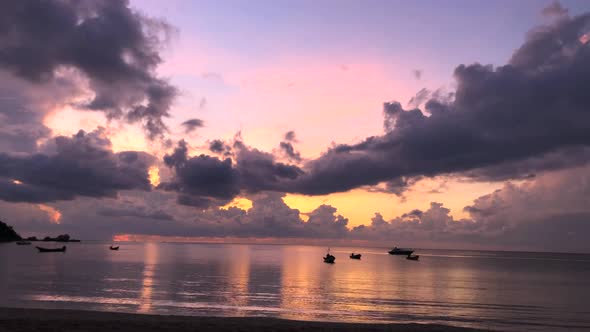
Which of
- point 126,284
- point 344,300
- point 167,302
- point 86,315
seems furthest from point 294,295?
point 86,315

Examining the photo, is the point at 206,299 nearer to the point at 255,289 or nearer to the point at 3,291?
the point at 255,289

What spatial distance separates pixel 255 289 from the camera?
69438 millimetres

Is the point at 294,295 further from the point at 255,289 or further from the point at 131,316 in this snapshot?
the point at 131,316

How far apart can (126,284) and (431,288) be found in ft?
161

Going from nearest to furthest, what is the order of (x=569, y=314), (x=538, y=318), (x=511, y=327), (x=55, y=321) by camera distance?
(x=55, y=321)
(x=511, y=327)
(x=538, y=318)
(x=569, y=314)

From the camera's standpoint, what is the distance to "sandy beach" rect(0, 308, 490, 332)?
29266mm

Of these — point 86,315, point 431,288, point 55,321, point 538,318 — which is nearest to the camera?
point 55,321

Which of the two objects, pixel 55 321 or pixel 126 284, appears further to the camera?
pixel 126 284

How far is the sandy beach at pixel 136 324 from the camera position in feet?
96.0

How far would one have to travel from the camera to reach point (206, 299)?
5544 centimetres

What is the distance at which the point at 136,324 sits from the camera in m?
31.7

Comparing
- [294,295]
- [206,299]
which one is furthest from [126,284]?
[294,295]

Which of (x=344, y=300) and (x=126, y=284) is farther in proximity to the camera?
(x=126, y=284)

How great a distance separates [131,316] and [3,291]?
32173mm
